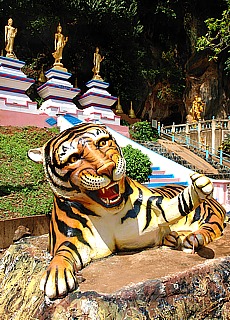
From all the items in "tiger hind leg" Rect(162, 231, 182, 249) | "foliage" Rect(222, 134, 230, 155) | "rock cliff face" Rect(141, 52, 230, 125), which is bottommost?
"tiger hind leg" Rect(162, 231, 182, 249)

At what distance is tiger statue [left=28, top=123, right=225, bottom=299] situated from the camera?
195 centimetres

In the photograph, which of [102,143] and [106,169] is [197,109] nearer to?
[102,143]

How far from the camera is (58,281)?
162cm

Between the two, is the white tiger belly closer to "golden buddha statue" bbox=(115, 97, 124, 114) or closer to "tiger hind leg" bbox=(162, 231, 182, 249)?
"tiger hind leg" bbox=(162, 231, 182, 249)

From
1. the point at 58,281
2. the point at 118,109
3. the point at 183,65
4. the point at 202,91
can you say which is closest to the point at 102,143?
the point at 58,281

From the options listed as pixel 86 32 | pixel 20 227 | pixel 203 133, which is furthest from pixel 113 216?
pixel 86 32

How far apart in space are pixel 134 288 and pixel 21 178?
5.93 m

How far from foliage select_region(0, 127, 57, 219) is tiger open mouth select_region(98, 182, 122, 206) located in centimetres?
368

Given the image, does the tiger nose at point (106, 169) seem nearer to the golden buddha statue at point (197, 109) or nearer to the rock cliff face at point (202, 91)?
the golden buddha statue at point (197, 109)

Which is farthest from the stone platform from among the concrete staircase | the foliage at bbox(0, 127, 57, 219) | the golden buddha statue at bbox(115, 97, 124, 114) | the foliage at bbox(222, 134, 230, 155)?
the golden buddha statue at bbox(115, 97, 124, 114)

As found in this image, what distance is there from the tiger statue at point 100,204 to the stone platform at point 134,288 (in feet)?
0.29

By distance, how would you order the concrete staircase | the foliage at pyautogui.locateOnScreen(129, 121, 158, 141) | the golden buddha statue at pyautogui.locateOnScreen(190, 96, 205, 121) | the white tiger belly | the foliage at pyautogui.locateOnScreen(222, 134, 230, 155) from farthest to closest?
1. the golden buddha statue at pyautogui.locateOnScreen(190, 96, 205, 121)
2. the foliage at pyautogui.locateOnScreen(222, 134, 230, 155)
3. the foliage at pyautogui.locateOnScreen(129, 121, 158, 141)
4. the concrete staircase
5. the white tiger belly

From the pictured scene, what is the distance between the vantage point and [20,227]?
16.0 feet

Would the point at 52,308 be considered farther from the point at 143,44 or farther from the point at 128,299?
the point at 143,44
